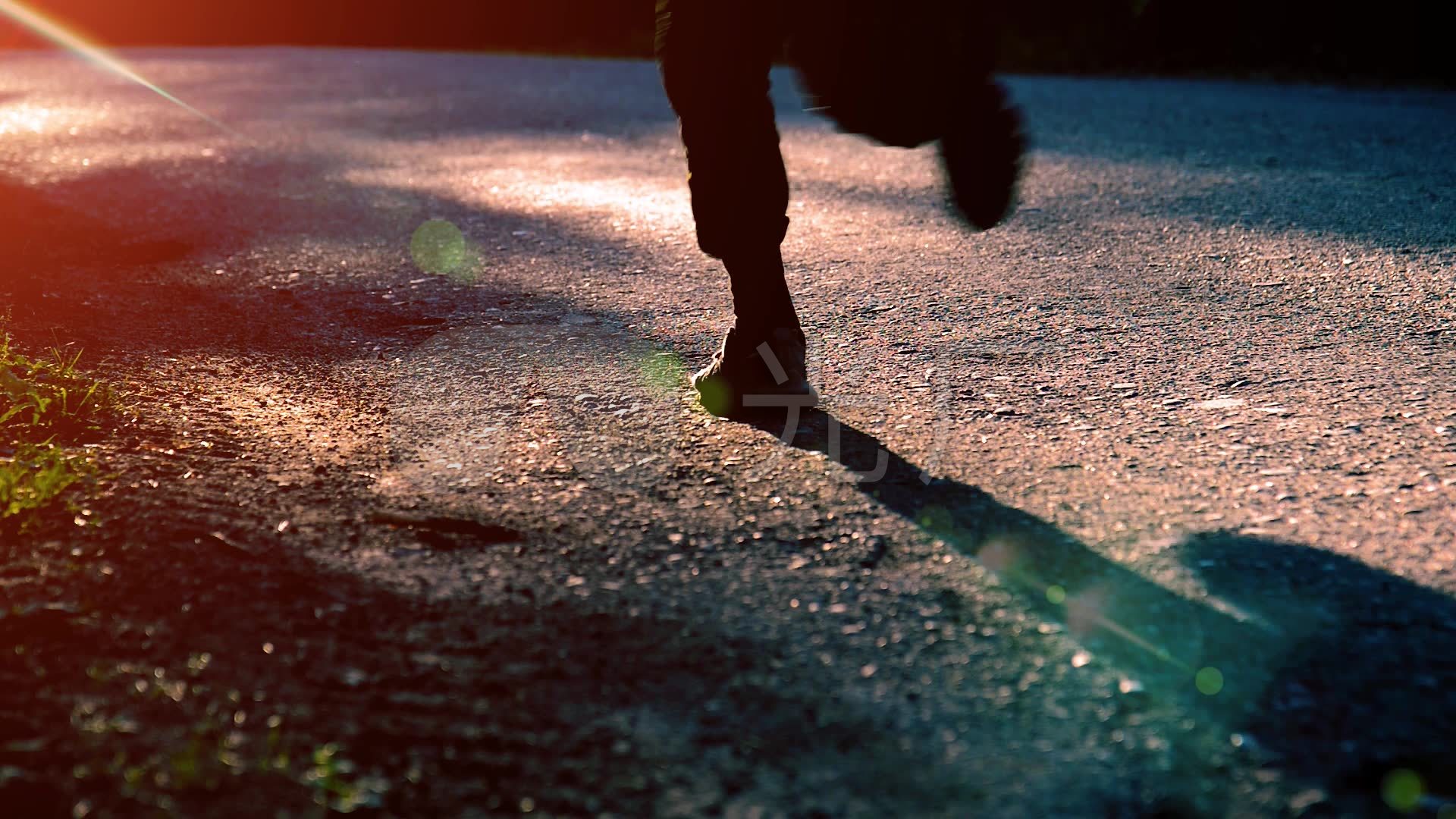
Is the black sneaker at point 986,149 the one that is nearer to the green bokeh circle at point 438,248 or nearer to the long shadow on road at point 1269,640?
the long shadow on road at point 1269,640

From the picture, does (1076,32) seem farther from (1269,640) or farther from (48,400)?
(1269,640)

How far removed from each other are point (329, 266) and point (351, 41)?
37.7 ft

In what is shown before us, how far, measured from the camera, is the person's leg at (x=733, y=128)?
2406 millimetres

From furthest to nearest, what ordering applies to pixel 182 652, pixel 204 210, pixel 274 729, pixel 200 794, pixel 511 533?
pixel 204 210 → pixel 511 533 → pixel 182 652 → pixel 274 729 → pixel 200 794

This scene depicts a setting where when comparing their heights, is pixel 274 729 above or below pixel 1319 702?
below

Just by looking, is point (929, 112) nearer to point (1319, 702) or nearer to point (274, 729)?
point (1319, 702)

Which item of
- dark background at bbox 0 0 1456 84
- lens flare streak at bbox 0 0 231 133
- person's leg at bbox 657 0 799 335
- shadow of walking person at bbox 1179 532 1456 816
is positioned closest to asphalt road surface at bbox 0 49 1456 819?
shadow of walking person at bbox 1179 532 1456 816

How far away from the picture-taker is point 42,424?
8.23ft

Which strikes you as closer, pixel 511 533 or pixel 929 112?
pixel 511 533

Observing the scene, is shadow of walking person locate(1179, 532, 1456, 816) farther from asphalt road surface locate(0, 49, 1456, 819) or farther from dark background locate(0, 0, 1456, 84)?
dark background locate(0, 0, 1456, 84)

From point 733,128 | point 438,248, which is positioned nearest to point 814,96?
point 733,128

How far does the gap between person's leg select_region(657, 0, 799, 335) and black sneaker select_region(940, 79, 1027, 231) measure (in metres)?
0.33

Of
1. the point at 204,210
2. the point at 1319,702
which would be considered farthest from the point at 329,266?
the point at 1319,702

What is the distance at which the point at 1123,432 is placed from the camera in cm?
248
